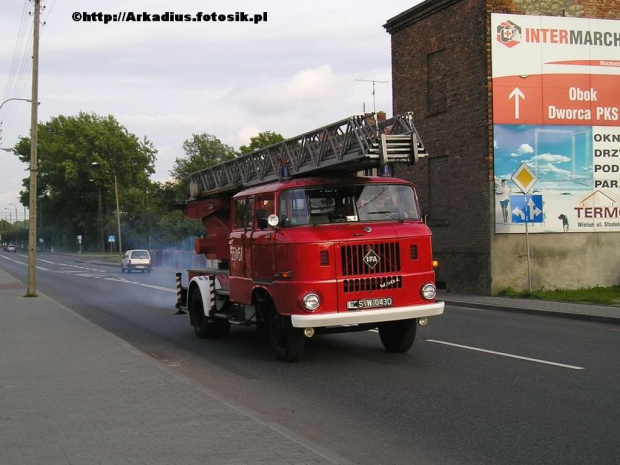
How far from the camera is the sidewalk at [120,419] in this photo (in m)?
5.22

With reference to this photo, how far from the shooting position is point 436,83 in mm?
23547

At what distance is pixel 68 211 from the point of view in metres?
97.8

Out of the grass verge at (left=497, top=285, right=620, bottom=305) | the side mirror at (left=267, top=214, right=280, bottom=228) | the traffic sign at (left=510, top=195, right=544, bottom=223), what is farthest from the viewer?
the traffic sign at (left=510, top=195, right=544, bottom=223)

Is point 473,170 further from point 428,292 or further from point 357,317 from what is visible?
point 357,317

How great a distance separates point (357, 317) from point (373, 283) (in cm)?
54

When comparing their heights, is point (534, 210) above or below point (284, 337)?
above

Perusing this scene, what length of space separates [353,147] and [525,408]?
4547 mm

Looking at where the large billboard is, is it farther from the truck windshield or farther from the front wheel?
the front wheel

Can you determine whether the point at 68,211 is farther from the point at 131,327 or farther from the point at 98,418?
the point at 98,418

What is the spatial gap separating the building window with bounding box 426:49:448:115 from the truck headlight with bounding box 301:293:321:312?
15.3 metres

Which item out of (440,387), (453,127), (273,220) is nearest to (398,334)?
(440,387)

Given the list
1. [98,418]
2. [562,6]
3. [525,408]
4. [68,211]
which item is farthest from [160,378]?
[68,211]

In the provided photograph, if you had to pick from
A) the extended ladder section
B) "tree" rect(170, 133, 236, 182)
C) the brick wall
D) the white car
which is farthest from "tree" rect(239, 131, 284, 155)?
the extended ladder section

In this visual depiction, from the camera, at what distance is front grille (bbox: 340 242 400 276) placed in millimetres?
9141
